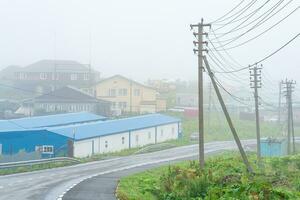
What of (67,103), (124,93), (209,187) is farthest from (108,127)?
(124,93)

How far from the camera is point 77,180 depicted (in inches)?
1174

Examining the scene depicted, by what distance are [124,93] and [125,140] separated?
37.8 m

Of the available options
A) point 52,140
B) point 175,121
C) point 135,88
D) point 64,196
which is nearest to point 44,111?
point 135,88

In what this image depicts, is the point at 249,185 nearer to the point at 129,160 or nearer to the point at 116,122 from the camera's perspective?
the point at 129,160

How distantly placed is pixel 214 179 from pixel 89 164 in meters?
18.7

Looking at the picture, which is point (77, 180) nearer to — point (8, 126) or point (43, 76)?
point (8, 126)

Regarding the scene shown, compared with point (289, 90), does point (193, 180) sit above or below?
below

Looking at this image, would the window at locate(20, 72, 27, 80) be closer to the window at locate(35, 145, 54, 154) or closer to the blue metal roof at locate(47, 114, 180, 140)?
the blue metal roof at locate(47, 114, 180, 140)

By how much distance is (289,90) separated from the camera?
52.4 m

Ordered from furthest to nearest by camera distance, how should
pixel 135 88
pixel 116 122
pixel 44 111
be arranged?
pixel 135 88
pixel 44 111
pixel 116 122

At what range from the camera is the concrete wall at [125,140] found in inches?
1818

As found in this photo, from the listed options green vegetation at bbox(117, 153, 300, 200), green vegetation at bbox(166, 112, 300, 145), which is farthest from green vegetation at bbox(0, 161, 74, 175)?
green vegetation at bbox(166, 112, 300, 145)

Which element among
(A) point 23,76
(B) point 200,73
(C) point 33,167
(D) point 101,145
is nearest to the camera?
(B) point 200,73

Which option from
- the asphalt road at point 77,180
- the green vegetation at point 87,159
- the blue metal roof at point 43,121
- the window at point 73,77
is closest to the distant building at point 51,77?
the window at point 73,77
